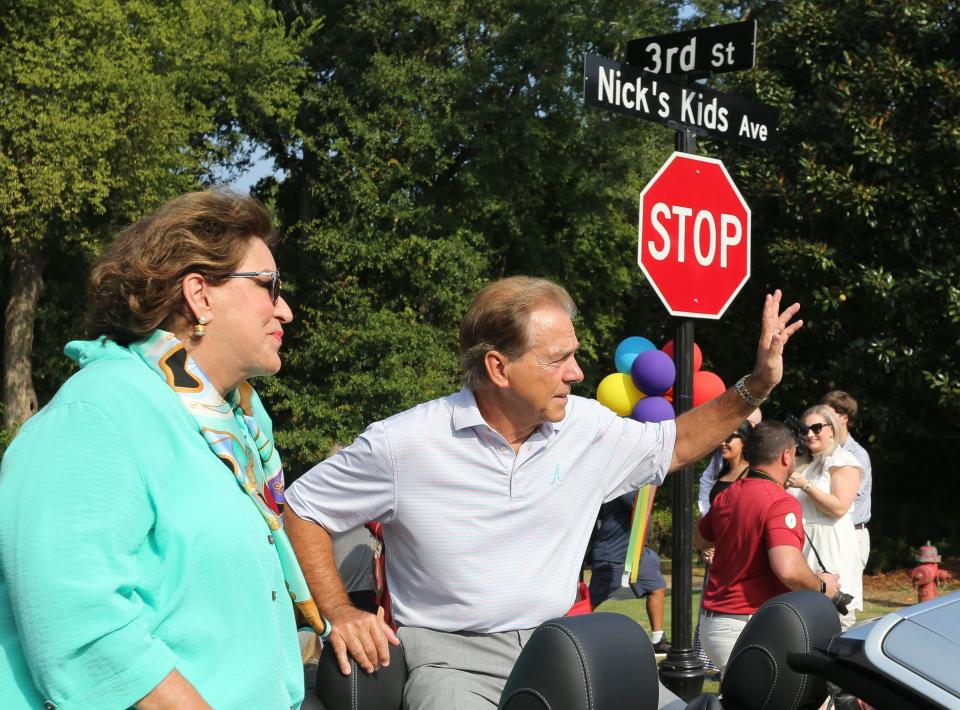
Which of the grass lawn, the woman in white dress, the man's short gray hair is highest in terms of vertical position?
the man's short gray hair

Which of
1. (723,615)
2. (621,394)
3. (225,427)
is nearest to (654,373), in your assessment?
(621,394)

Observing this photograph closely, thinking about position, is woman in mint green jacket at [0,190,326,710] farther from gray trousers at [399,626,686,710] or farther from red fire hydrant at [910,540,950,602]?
red fire hydrant at [910,540,950,602]

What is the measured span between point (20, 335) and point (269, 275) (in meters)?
22.4

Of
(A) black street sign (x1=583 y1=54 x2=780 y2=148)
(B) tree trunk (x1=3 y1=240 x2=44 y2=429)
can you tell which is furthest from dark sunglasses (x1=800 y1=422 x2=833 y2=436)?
(B) tree trunk (x1=3 y1=240 x2=44 y2=429)

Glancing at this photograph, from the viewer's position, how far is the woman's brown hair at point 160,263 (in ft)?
7.38

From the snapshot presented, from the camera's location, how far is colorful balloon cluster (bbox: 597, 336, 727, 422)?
24.5ft

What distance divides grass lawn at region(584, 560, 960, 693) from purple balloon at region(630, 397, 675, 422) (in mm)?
2815

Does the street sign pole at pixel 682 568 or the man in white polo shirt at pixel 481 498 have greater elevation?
the man in white polo shirt at pixel 481 498

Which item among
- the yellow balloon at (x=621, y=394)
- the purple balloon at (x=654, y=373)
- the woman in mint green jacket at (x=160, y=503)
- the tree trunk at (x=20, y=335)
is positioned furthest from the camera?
the tree trunk at (x=20, y=335)

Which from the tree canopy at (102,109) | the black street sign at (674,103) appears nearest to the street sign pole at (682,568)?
the black street sign at (674,103)

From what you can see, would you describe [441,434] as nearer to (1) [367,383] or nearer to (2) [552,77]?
(1) [367,383]

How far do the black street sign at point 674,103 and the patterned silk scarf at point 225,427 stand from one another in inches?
121

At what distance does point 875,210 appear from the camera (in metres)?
15.8

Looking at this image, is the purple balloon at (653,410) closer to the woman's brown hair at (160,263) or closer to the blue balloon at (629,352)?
the blue balloon at (629,352)
